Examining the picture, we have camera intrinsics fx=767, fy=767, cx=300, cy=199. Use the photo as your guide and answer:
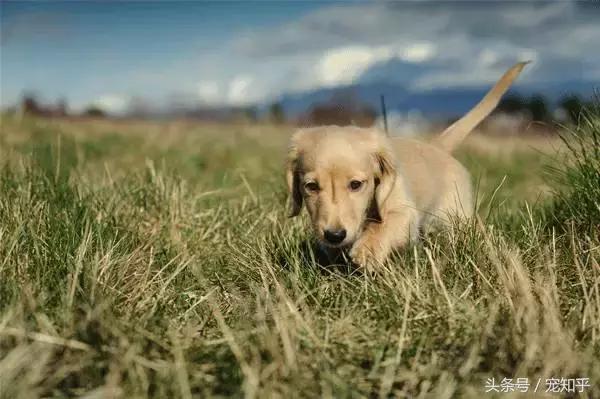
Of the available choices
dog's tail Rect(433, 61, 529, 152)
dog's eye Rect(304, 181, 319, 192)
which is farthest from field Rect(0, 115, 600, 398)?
dog's tail Rect(433, 61, 529, 152)

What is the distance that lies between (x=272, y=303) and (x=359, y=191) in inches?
28.1

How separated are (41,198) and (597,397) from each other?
2.53 meters

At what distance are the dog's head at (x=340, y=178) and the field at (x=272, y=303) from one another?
188mm

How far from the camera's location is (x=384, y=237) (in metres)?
3.20

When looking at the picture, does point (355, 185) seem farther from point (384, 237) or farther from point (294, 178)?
point (294, 178)

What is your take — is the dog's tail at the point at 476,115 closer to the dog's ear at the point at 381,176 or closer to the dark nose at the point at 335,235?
the dog's ear at the point at 381,176

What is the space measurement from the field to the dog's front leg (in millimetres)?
110

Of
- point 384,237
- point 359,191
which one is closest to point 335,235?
point 359,191

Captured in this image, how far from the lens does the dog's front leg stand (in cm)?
315

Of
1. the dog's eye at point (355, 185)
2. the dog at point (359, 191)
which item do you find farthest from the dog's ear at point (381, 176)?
the dog's eye at point (355, 185)

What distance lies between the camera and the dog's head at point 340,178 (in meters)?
2.94

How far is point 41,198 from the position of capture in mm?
3529

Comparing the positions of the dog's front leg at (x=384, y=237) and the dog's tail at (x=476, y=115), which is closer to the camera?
the dog's front leg at (x=384, y=237)

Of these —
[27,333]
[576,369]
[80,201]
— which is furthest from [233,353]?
[80,201]
